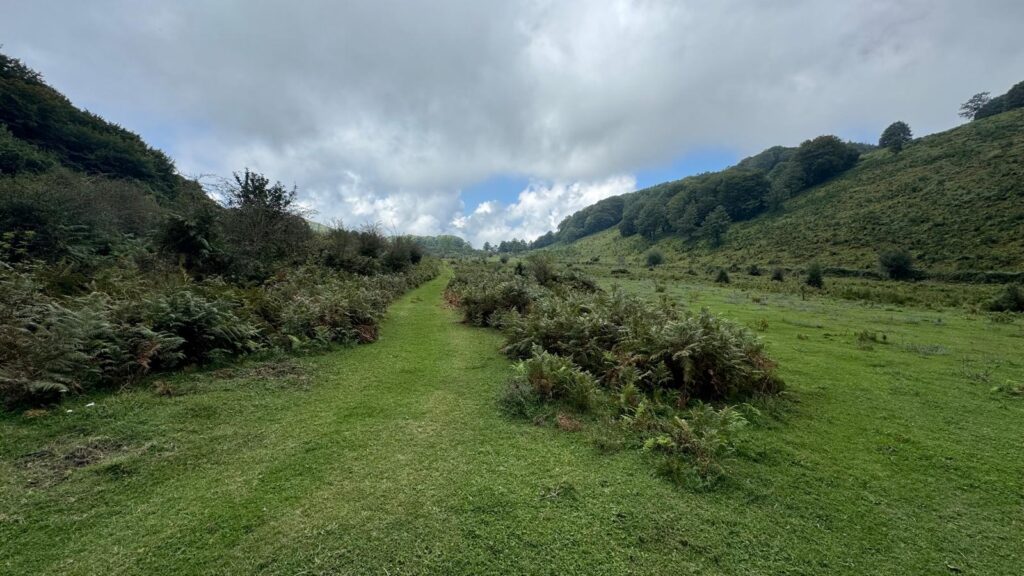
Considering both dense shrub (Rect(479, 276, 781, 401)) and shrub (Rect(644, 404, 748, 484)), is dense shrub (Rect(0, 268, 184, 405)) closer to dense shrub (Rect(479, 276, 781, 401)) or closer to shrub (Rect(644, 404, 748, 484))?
dense shrub (Rect(479, 276, 781, 401))

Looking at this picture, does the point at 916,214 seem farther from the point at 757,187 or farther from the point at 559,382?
the point at 559,382

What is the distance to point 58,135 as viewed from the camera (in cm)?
3519

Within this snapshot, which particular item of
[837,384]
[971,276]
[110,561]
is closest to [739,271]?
[971,276]

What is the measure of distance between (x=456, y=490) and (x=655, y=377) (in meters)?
4.56

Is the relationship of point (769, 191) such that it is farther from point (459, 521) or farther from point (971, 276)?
point (459, 521)

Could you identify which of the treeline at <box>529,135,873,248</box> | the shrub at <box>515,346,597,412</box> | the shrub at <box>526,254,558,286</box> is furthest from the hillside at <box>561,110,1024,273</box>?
the shrub at <box>515,346,597,412</box>

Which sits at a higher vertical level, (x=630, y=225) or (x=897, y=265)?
(x=630, y=225)

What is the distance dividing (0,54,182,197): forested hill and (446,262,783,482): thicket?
3792 centimetres

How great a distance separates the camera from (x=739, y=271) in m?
48.8

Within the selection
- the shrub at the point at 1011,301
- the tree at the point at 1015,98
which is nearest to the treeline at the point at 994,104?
the tree at the point at 1015,98

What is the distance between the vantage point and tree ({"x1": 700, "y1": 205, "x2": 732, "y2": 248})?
74562mm

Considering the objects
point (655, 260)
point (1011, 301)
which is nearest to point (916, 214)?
point (655, 260)

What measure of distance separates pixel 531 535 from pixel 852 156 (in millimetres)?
109565

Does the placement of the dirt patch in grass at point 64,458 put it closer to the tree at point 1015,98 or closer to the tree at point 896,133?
the tree at point 896,133
